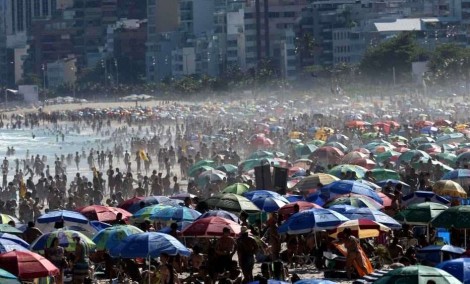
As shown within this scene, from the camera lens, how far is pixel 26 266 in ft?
57.7

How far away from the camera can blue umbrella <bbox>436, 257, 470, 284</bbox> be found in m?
16.2

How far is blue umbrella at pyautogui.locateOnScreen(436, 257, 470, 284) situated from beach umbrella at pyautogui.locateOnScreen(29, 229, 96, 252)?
5570 millimetres

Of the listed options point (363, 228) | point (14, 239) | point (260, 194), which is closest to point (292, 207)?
point (260, 194)

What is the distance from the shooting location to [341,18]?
134 metres

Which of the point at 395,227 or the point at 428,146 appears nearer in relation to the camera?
the point at 395,227

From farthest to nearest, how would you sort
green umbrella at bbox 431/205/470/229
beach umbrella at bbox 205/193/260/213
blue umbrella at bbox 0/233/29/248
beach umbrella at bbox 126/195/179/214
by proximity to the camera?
beach umbrella at bbox 126/195/179/214
beach umbrella at bbox 205/193/260/213
green umbrella at bbox 431/205/470/229
blue umbrella at bbox 0/233/29/248

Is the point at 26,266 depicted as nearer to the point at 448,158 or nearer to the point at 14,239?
the point at 14,239

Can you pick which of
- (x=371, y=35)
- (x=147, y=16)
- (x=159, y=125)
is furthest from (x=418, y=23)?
(x=147, y=16)

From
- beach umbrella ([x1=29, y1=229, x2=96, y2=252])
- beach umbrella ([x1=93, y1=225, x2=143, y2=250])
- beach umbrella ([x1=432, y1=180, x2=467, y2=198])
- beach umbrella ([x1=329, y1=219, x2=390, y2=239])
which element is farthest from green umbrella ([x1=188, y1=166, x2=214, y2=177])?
beach umbrella ([x1=29, y1=229, x2=96, y2=252])

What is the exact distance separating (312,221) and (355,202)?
210 cm

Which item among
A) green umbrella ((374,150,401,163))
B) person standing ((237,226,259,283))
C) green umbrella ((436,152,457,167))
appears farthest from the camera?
green umbrella ((374,150,401,163))

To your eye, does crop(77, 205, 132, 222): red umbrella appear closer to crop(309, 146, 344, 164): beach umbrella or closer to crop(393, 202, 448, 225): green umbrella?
crop(393, 202, 448, 225): green umbrella

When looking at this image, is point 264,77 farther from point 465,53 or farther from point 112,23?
point 112,23

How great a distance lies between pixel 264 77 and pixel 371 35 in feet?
31.7
